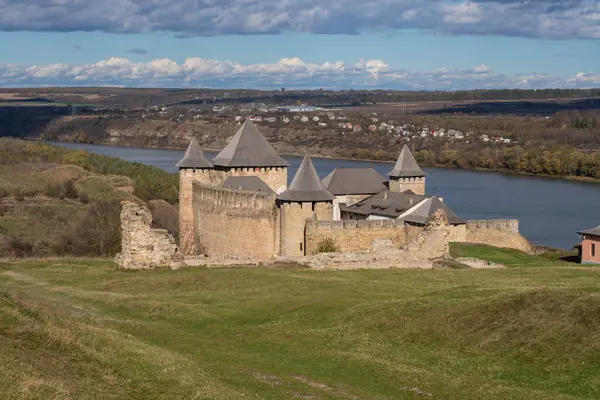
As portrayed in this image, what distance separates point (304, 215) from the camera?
23578mm

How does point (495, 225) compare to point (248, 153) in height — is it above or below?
below

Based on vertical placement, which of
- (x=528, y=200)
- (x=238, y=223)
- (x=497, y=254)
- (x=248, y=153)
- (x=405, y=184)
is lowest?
(x=528, y=200)

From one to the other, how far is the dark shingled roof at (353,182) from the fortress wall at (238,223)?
21.9ft

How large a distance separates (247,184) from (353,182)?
Answer: 253 inches

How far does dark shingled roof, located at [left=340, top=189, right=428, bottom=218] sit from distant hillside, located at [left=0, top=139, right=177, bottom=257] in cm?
772

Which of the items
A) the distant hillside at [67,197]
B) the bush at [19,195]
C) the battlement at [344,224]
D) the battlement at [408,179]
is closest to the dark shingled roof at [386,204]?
the battlement at [408,179]

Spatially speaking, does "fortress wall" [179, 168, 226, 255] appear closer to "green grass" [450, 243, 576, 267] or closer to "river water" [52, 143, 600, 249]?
"green grass" [450, 243, 576, 267]

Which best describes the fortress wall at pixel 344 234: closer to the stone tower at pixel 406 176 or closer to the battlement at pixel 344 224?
the battlement at pixel 344 224

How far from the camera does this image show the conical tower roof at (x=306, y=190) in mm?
23578

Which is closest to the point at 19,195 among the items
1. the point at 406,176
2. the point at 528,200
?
the point at 406,176

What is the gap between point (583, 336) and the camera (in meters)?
10.1

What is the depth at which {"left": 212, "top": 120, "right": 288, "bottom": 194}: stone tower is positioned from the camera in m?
29.8

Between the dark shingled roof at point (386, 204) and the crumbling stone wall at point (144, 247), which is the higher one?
the crumbling stone wall at point (144, 247)

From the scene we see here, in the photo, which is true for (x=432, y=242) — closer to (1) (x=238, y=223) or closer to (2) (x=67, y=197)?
(1) (x=238, y=223)
